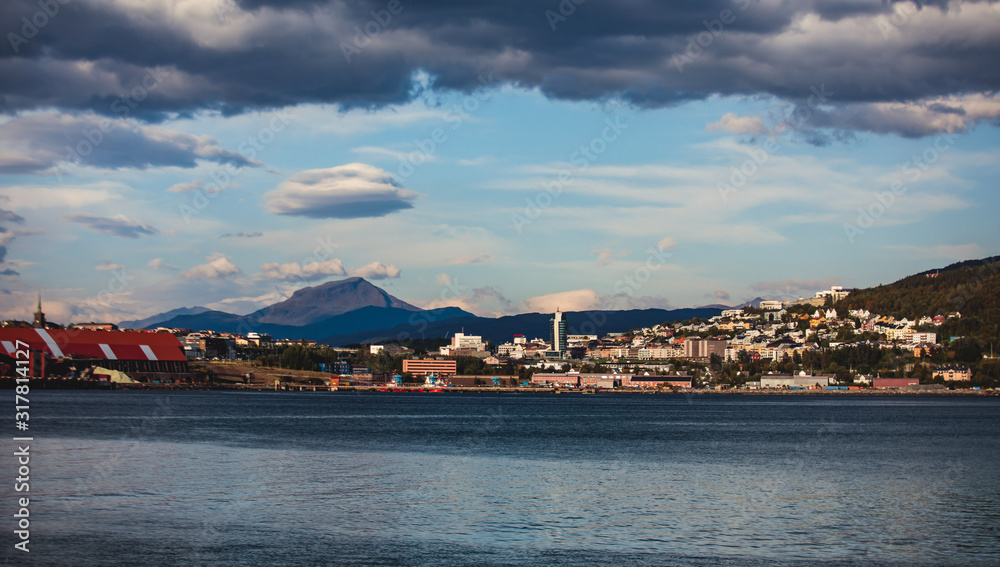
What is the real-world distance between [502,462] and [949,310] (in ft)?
548

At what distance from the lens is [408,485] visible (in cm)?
2466

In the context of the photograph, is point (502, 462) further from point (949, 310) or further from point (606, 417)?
point (949, 310)

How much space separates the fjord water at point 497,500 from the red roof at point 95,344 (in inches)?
3108

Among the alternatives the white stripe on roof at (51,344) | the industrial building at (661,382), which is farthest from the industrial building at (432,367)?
the white stripe on roof at (51,344)

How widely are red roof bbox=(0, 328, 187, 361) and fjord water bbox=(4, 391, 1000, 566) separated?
78.9m

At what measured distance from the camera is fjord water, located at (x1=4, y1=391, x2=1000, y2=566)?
16.3 m

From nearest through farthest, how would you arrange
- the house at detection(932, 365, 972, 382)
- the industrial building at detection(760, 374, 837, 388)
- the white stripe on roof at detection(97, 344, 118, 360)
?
the white stripe on roof at detection(97, 344, 118, 360) < the house at detection(932, 365, 972, 382) < the industrial building at detection(760, 374, 837, 388)

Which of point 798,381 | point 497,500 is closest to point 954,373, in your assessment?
point 798,381

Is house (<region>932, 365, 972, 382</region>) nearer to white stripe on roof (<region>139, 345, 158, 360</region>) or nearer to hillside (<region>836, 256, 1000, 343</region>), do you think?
hillside (<region>836, 256, 1000, 343</region>)

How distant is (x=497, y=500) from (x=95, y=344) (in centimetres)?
11386

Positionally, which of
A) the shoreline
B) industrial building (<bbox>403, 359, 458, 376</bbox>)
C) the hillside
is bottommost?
the shoreline

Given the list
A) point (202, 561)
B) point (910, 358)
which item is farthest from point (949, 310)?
point (202, 561)

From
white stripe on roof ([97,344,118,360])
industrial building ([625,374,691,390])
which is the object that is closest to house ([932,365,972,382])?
industrial building ([625,374,691,390])

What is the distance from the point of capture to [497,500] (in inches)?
874
